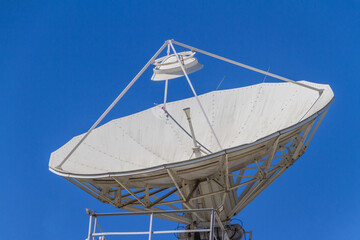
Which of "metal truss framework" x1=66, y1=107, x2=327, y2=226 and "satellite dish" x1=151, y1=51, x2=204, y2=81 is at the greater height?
"satellite dish" x1=151, y1=51, x2=204, y2=81

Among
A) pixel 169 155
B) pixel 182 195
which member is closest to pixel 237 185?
pixel 182 195

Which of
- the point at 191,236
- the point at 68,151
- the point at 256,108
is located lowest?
the point at 191,236

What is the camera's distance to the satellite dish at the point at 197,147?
84.5ft

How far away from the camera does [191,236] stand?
96.7 ft

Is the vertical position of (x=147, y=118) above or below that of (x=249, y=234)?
above

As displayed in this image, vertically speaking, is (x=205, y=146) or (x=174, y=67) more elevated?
(x=174, y=67)

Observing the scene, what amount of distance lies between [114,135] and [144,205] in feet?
16.7

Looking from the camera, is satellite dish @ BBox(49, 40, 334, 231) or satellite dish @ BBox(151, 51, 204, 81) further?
satellite dish @ BBox(151, 51, 204, 81)

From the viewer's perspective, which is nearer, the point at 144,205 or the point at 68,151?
the point at 144,205

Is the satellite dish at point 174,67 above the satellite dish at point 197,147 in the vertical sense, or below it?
above

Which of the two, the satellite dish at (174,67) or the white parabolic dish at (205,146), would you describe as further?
the satellite dish at (174,67)

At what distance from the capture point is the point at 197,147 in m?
28.4

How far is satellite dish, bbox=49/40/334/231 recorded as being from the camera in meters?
25.8

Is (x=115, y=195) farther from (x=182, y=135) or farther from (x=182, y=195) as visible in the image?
(x=182, y=135)
